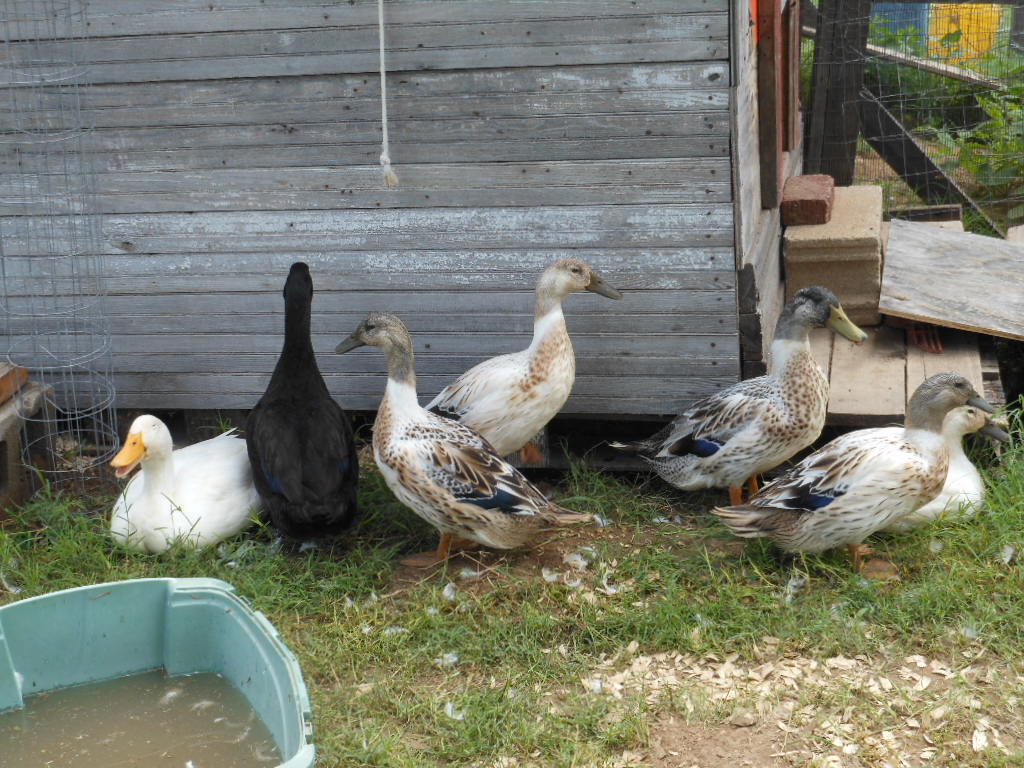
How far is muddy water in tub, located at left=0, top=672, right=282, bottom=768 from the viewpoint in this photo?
13.0 feet

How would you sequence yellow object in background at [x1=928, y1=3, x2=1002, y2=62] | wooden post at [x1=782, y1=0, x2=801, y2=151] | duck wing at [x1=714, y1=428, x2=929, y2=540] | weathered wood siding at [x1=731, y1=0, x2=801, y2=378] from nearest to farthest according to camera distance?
duck wing at [x1=714, y1=428, x2=929, y2=540], weathered wood siding at [x1=731, y1=0, x2=801, y2=378], wooden post at [x1=782, y1=0, x2=801, y2=151], yellow object in background at [x1=928, y1=3, x2=1002, y2=62]

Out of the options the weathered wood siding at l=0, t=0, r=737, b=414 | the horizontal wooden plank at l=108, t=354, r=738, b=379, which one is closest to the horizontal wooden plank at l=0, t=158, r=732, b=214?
the weathered wood siding at l=0, t=0, r=737, b=414

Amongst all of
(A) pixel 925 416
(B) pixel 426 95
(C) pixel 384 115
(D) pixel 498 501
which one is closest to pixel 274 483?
(D) pixel 498 501

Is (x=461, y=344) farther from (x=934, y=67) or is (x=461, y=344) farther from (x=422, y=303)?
(x=934, y=67)

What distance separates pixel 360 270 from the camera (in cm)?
583

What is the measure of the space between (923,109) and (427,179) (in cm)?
592

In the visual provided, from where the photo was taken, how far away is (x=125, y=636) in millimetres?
4434

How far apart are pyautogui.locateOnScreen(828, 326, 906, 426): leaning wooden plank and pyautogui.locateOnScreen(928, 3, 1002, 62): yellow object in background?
14.0ft

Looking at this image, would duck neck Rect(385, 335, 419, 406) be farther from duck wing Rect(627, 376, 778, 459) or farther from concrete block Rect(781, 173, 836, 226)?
concrete block Rect(781, 173, 836, 226)

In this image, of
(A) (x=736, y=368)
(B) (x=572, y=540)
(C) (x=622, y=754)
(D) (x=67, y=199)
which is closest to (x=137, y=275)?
(D) (x=67, y=199)

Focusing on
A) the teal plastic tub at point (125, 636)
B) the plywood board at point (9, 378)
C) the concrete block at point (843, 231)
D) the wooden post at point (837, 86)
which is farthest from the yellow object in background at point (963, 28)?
the teal plastic tub at point (125, 636)

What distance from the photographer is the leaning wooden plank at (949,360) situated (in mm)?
5914

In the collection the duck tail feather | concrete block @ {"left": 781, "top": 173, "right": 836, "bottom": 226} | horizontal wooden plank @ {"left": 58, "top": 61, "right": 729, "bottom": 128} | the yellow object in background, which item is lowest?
the duck tail feather

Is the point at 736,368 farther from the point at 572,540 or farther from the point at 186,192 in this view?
the point at 186,192
